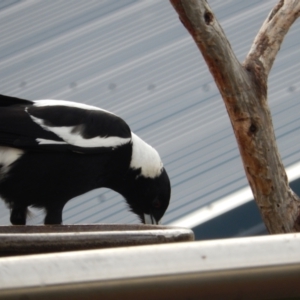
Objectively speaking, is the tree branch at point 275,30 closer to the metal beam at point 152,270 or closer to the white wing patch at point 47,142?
the white wing patch at point 47,142

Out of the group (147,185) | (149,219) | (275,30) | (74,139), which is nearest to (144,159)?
(147,185)

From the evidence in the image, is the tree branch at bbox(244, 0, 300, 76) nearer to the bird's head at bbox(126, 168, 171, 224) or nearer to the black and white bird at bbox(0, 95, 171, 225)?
the black and white bird at bbox(0, 95, 171, 225)

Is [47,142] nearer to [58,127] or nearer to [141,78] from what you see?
[58,127]

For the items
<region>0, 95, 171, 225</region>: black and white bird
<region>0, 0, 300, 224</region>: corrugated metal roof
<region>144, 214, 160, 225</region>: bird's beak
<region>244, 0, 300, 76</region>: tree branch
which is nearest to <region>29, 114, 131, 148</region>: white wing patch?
<region>0, 95, 171, 225</region>: black and white bird

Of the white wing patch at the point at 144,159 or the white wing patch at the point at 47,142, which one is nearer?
the white wing patch at the point at 47,142

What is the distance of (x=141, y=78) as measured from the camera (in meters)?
4.16

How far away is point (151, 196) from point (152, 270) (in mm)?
2399

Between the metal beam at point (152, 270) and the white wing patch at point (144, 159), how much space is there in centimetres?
218

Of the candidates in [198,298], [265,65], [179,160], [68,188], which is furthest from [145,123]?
[198,298]

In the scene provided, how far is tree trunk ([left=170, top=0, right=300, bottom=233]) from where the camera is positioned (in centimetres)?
188

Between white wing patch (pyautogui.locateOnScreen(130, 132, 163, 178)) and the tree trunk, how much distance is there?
108 cm

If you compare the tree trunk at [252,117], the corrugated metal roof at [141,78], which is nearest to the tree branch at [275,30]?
the tree trunk at [252,117]

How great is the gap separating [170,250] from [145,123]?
3343 millimetres

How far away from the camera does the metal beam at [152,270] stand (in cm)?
78
